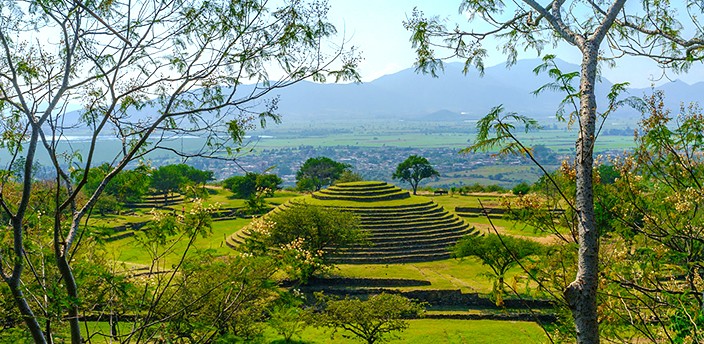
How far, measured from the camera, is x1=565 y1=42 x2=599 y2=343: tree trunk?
151 inches

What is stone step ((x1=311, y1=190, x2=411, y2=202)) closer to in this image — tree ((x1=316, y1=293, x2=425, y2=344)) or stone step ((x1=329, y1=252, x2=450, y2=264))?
stone step ((x1=329, y1=252, x2=450, y2=264))

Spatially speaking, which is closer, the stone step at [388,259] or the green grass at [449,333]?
the green grass at [449,333]

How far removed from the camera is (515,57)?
6.49 metres

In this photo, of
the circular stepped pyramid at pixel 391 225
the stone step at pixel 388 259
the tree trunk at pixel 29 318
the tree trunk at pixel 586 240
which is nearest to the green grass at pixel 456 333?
the stone step at pixel 388 259

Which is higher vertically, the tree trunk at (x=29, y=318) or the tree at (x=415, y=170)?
the tree trunk at (x=29, y=318)

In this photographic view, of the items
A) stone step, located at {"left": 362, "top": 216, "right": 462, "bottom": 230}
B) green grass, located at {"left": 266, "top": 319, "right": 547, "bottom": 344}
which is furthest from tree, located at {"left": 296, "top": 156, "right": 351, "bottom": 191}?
green grass, located at {"left": 266, "top": 319, "right": 547, "bottom": 344}

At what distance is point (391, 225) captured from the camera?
3312cm

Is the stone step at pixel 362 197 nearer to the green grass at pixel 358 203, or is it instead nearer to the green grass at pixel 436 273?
the green grass at pixel 358 203

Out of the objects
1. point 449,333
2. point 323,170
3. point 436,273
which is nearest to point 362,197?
point 436,273

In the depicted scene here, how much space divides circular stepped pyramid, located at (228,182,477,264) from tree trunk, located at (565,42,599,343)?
2467 centimetres

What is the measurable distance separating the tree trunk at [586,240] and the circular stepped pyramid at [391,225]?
24.7m

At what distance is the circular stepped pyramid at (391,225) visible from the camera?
30391 mm

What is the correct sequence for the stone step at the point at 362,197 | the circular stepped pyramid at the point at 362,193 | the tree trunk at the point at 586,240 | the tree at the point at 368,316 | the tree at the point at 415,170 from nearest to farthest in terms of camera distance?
the tree trunk at the point at 586,240 → the tree at the point at 368,316 → the stone step at the point at 362,197 → the circular stepped pyramid at the point at 362,193 → the tree at the point at 415,170

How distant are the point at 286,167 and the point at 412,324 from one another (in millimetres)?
140601
